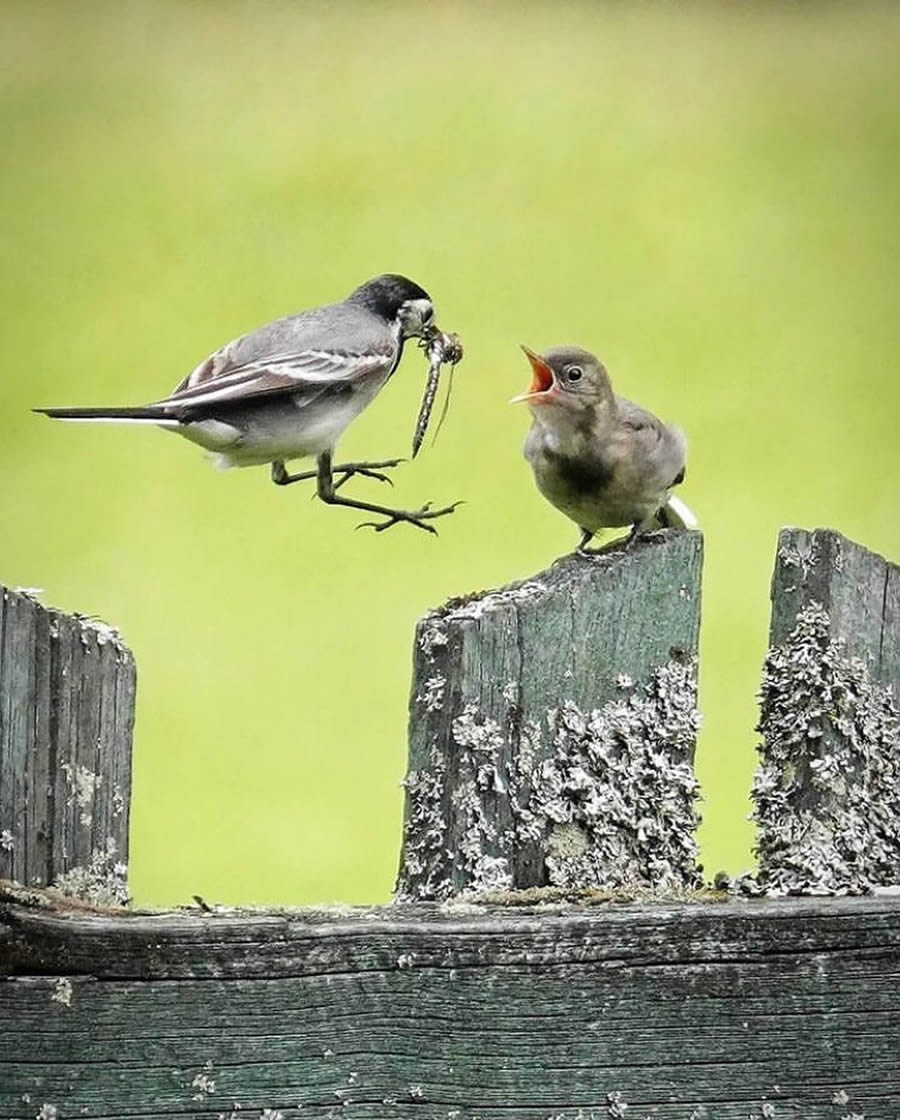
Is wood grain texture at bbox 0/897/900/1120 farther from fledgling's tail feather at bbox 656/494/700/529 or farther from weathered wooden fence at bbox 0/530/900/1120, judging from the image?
fledgling's tail feather at bbox 656/494/700/529

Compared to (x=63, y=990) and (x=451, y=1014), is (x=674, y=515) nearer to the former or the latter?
(x=451, y=1014)

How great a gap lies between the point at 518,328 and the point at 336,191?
42cm

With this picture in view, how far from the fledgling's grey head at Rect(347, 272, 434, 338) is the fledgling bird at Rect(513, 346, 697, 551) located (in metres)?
0.18

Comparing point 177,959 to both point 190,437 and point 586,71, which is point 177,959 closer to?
point 190,437

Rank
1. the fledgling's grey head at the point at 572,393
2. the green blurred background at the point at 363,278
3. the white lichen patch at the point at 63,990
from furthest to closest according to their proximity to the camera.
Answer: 1. the green blurred background at the point at 363,278
2. the fledgling's grey head at the point at 572,393
3. the white lichen patch at the point at 63,990

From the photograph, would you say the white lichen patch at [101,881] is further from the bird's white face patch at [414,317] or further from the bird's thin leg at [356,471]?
the bird's white face patch at [414,317]

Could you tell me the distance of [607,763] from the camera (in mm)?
1718

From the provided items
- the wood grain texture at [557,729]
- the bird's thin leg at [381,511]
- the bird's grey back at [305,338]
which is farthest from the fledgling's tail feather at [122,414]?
the wood grain texture at [557,729]

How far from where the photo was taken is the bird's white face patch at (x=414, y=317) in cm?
262

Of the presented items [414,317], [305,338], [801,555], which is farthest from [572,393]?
[801,555]

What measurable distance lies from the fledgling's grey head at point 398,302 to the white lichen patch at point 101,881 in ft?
3.54

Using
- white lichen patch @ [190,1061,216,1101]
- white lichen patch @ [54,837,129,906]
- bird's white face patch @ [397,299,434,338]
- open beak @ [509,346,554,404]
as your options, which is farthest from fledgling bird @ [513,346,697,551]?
white lichen patch @ [190,1061,216,1101]

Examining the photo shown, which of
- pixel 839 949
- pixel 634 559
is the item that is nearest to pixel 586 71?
pixel 634 559

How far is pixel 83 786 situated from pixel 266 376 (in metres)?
0.84
